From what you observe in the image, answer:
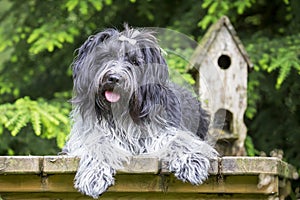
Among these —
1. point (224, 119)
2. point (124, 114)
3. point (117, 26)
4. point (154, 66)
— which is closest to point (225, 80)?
point (224, 119)

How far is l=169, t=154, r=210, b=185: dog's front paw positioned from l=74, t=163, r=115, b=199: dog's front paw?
0.30 meters

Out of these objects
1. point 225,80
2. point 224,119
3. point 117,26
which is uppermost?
point 117,26

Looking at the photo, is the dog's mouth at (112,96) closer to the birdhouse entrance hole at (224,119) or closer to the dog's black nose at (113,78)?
the dog's black nose at (113,78)

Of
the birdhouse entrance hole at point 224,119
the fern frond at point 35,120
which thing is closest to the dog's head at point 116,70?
the fern frond at point 35,120

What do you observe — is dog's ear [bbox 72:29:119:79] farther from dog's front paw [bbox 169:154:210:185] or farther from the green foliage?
the green foliage

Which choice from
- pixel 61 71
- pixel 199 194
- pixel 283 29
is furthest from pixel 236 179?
pixel 61 71

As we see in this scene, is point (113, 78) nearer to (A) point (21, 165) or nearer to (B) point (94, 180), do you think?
(B) point (94, 180)

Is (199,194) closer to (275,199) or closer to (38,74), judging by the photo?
(275,199)

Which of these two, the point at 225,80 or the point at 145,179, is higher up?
the point at 225,80

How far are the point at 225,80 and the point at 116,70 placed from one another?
1.97m

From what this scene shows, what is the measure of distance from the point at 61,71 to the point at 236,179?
144 inches

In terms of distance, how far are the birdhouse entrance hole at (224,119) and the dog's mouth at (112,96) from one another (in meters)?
1.77

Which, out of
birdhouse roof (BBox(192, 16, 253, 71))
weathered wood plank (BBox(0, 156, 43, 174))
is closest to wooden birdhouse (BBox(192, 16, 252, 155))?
birdhouse roof (BBox(192, 16, 253, 71))

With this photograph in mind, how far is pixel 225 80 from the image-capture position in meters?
5.25
